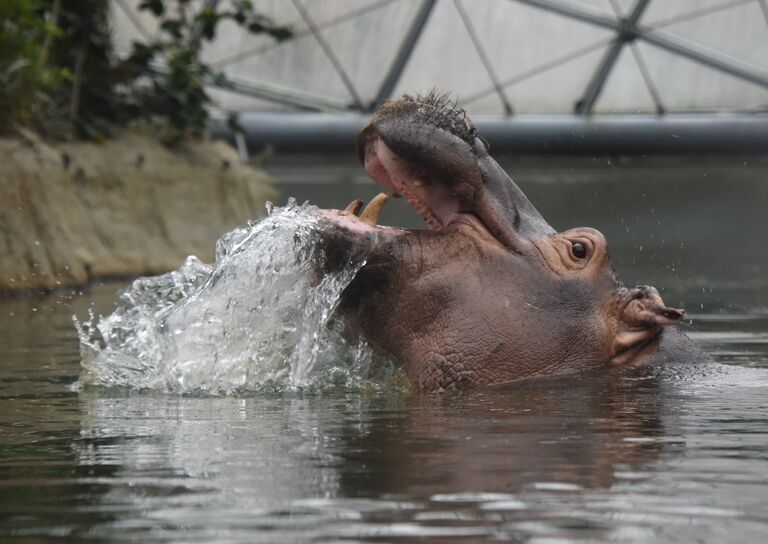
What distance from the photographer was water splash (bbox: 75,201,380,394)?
505 cm

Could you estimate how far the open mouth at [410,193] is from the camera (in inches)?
194

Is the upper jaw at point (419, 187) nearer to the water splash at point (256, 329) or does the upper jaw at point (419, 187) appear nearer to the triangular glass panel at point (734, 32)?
the water splash at point (256, 329)

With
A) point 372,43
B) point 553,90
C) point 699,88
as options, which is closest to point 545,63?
point 553,90

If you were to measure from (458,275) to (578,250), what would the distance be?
17.4 inches

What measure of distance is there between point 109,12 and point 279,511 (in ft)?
40.5

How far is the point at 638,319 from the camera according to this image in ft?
16.8

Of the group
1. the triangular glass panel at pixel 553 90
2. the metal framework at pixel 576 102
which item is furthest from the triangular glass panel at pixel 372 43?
the triangular glass panel at pixel 553 90

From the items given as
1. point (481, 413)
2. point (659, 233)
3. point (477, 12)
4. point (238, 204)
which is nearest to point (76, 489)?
point (481, 413)

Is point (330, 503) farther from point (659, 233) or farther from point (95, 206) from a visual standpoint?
point (659, 233)

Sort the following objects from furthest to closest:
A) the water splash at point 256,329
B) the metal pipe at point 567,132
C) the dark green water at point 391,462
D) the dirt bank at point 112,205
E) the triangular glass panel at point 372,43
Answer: the triangular glass panel at point 372,43
the metal pipe at point 567,132
the dirt bank at point 112,205
the water splash at point 256,329
the dark green water at point 391,462

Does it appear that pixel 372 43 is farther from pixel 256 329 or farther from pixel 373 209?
pixel 373 209

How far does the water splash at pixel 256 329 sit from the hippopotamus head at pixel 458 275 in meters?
0.12

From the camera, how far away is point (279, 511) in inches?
115

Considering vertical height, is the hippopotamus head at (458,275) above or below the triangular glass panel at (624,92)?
below
